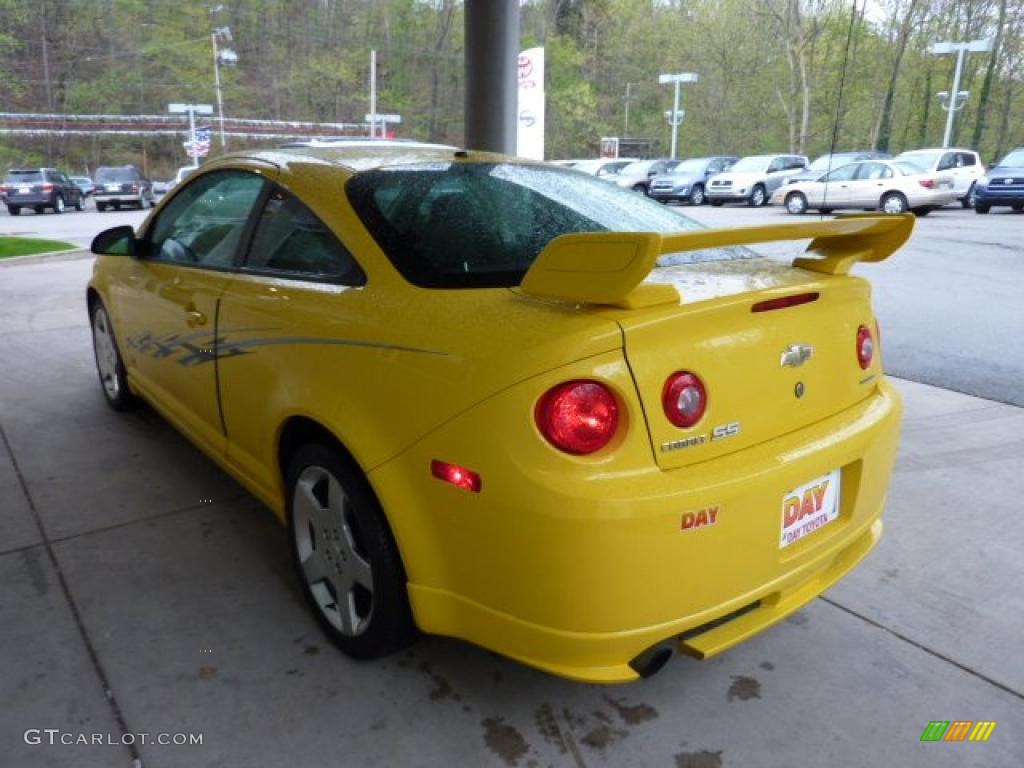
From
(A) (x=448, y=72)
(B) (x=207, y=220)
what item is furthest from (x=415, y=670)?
(A) (x=448, y=72)

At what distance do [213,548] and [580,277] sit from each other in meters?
2.05

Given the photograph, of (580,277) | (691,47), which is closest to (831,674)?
(580,277)

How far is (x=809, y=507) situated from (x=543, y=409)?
32.9 inches

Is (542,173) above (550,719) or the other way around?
above

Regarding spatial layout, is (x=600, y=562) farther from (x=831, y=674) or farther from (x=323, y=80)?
(x=323, y=80)

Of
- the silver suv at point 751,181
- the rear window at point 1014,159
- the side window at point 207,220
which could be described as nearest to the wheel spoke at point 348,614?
the side window at point 207,220

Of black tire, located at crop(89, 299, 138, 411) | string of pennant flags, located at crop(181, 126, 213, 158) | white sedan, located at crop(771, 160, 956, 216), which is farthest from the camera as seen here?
string of pennant flags, located at crop(181, 126, 213, 158)

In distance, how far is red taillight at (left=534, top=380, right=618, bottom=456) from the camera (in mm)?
1733

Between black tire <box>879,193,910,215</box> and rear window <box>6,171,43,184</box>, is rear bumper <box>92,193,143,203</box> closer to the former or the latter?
rear window <box>6,171,43,184</box>

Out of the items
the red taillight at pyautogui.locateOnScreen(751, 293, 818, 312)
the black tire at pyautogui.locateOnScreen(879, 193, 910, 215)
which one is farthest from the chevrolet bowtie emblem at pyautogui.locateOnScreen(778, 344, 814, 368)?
the black tire at pyautogui.locateOnScreen(879, 193, 910, 215)

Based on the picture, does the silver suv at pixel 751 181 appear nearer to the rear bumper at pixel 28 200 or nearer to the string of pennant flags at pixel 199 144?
the rear bumper at pixel 28 200

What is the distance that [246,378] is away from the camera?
269 cm

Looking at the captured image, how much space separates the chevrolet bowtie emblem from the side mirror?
310 centimetres

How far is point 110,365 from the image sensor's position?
4.55 m
